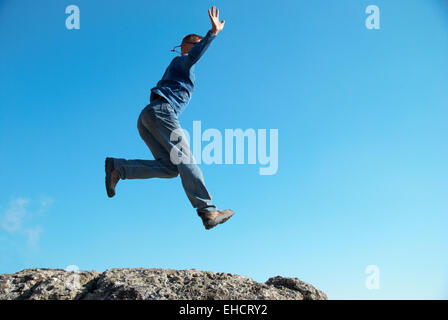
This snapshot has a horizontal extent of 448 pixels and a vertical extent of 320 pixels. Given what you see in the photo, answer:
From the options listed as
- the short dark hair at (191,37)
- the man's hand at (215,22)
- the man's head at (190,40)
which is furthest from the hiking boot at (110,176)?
the man's hand at (215,22)

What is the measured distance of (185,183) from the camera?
17.0 ft

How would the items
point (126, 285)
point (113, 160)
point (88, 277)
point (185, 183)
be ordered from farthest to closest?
point (113, 160) < point (185, 183) < point (88, 277) < point (126, 285)

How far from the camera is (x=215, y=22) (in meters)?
5.11

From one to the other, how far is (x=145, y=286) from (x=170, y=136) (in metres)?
2.09

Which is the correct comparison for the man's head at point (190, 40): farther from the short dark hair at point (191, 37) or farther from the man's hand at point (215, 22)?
the man's hand at point (215, 22)

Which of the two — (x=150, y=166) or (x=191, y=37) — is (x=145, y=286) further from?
(x=191, y=37)

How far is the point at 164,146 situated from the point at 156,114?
49 centimetres

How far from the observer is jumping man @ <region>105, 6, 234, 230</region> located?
5133 millimetres

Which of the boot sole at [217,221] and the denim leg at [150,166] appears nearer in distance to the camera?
the boot sole at [217,221]

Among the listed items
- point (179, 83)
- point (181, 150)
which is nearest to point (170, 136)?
point (181, 150)

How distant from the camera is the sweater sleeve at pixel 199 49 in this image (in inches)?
202
